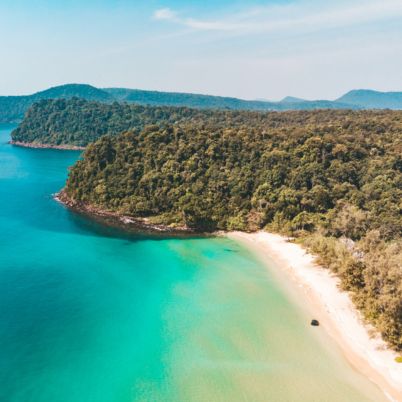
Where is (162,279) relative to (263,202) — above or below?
below

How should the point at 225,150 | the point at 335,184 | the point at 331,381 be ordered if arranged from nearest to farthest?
the point at 331,381 < the point at 335,184 < the point at 225,150

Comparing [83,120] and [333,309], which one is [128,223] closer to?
[333,309]

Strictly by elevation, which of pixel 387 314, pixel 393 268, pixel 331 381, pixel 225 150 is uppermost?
pixel 225 150

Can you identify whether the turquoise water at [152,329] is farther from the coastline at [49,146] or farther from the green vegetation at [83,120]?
the green vegetation at [83,120]

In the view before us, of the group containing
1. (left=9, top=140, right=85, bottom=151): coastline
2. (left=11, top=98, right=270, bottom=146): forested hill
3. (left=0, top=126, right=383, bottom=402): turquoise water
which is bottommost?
(left=0, top=126, right=383, bottom=402): turquoise water

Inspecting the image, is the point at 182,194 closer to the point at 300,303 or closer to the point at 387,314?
the point at 300,303

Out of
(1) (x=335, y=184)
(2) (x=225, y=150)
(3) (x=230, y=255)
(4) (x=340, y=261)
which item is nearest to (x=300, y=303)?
(4) (x=340, y=261)

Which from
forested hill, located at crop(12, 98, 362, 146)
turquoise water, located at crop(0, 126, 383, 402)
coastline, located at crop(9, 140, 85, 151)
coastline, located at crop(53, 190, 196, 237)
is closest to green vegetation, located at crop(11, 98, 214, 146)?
forested hill, located at crop(12, 98, 362, 146)

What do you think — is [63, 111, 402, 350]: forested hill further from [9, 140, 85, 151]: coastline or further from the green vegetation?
the green vegetation
